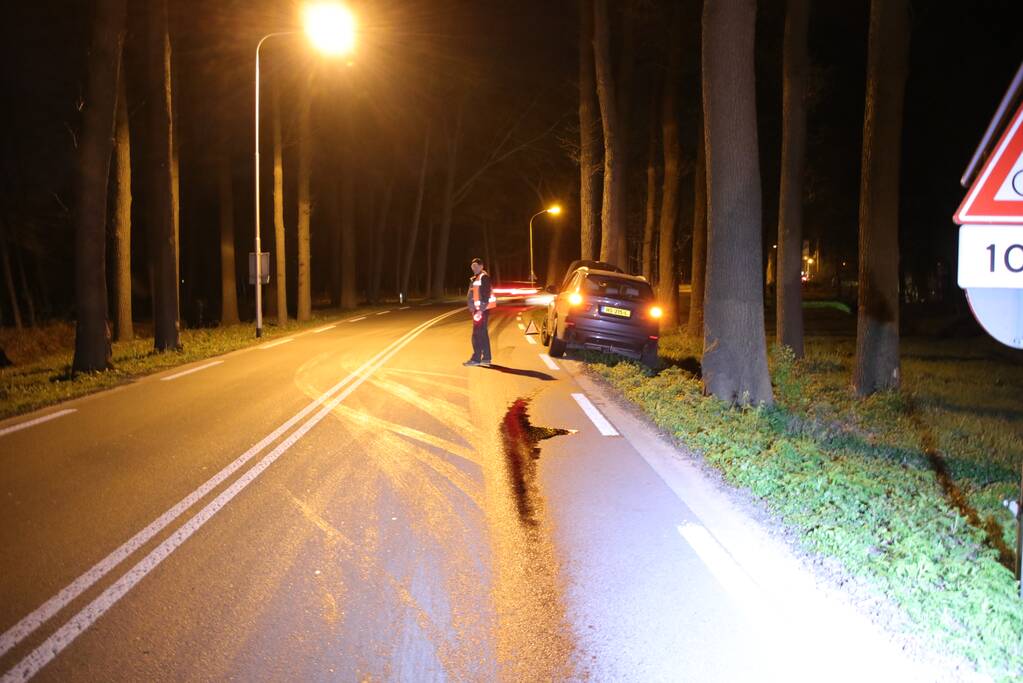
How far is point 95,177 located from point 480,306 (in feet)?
24.7

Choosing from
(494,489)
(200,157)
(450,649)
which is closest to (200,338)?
(200,157)

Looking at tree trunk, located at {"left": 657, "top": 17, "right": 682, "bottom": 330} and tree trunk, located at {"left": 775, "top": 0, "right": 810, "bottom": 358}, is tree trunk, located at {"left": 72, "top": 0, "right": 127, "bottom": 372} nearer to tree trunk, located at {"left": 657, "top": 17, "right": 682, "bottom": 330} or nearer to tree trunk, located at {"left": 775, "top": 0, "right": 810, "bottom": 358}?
tree trunk, located at {"left": 775, "top": 0, "right": 810, "bottom": 358}

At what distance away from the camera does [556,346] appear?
17.8 metres

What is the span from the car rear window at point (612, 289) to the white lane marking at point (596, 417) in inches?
162

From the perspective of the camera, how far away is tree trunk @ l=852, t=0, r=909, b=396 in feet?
40.8

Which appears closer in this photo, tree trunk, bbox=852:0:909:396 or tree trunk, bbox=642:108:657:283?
tree trunk, bbox=852:0:909:396

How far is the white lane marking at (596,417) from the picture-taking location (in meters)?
9.88

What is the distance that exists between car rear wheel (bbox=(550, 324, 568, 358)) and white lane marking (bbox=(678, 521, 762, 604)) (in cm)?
1149

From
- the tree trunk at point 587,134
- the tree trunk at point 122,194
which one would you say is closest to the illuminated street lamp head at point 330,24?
the tree trunk at point 122,194

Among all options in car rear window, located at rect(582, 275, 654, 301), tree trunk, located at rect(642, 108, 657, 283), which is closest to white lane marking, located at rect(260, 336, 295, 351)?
car rear window, located at rect(582, 275, 654, 301)

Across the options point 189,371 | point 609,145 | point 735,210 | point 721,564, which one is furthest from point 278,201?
point 721,564

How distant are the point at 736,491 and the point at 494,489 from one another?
2.04m

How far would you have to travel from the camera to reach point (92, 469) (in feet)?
25.6

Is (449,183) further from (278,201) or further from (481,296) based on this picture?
(481,296)
